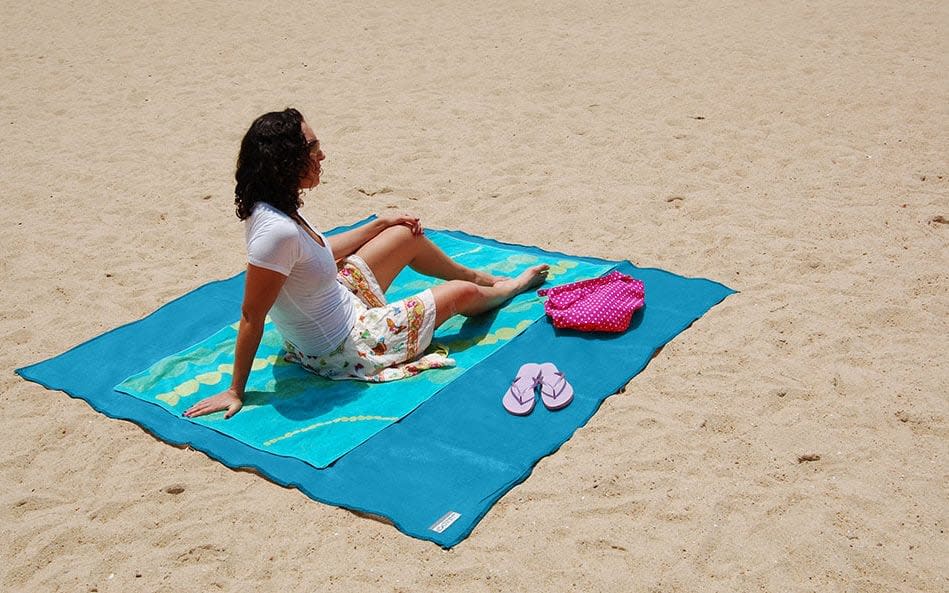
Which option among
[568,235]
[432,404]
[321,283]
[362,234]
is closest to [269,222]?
[321,283]

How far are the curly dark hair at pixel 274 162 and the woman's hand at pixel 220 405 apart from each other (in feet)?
2.58

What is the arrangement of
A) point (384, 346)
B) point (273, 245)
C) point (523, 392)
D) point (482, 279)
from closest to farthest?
1. point (273, 245)
2. point (523, 392)
3. point (384, 346)
4. point (482, 279)

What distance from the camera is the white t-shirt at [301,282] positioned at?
3.79 metres

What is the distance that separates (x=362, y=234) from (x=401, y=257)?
0.70 feet

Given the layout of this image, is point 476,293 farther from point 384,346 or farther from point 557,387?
point 557,387

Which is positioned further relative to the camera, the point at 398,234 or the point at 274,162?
the point at 398,234

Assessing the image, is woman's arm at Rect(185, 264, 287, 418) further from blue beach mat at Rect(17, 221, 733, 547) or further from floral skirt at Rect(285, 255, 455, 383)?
floral skirt at Rect(285, 255, 455, 383)

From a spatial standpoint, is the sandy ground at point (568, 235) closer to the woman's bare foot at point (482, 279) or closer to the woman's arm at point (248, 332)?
the woman's arm at point (248, 332)

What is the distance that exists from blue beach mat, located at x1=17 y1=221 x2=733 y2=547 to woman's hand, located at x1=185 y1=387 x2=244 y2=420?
0.13ft

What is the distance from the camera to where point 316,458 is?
3.75m

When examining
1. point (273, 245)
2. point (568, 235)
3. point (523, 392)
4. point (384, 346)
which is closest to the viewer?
point (273, 245)

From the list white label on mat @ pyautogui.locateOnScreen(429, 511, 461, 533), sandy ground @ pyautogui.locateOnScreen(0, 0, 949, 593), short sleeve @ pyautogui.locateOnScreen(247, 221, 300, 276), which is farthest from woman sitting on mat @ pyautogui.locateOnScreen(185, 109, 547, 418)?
white label on mat @ pyautogui.locateOnScreen(429, 511, 461, 533)

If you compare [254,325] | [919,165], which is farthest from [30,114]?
[919,165]

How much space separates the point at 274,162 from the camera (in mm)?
3822
